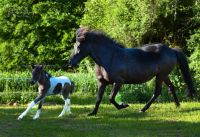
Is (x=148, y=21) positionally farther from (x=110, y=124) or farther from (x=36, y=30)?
(x=110, y=124)

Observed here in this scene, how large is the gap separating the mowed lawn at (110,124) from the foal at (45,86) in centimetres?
32

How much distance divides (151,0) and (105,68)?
412 inches

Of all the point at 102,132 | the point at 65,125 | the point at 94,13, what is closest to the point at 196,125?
the point at 102,132

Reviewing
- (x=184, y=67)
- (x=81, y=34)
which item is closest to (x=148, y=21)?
(x=184, y=67)

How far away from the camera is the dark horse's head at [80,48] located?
1203 cm

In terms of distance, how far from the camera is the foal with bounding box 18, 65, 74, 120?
469 inches

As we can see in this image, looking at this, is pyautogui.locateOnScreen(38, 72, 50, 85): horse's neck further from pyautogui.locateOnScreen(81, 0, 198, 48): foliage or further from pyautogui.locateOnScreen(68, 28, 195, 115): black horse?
pyautogui.locateOnScreen(81, 0, 198, 48): foliage

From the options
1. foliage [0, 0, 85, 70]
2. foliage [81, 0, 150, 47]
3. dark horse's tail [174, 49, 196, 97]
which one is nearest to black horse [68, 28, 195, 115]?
dark horse's tail [174, 49, 196, 97]

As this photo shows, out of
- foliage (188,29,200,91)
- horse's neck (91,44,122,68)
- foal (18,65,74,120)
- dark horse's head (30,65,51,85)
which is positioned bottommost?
foliage (188,29,200,91)

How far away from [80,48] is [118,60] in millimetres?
1001

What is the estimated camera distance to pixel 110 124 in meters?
10.9

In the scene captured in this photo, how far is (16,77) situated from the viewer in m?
20.3

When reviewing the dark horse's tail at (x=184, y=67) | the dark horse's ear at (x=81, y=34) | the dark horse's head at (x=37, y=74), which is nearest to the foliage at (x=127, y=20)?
the dark horse's tail at (x=184, y=67)

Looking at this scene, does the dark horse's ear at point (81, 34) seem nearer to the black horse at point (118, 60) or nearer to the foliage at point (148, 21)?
the black horse at point (118, 60)
